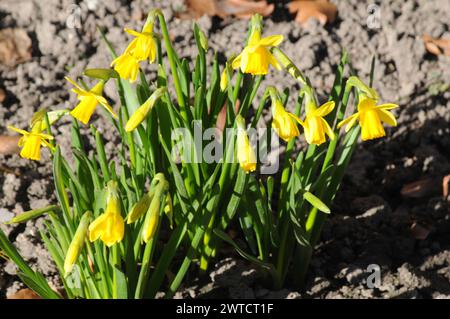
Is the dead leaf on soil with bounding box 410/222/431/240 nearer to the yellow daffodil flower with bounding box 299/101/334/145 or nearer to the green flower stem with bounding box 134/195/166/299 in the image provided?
the yellow daffodil flower with bounding box 299/101/334/145

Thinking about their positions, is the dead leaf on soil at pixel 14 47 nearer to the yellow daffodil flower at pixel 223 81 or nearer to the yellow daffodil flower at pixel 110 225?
the yellow daffodil flower at pixel 223 81

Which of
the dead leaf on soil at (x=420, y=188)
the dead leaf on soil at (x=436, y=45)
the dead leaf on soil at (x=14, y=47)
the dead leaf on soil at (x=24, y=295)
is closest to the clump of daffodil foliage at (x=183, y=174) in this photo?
the dead leaf on soil at (x=24, y=295)

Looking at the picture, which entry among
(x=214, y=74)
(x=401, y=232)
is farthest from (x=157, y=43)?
(x=401, y=232)

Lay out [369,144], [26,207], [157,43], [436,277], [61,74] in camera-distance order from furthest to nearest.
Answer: [61,74] → [369,144] → [26,207] → [436,277] → [157,43]

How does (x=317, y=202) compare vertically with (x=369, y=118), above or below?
below

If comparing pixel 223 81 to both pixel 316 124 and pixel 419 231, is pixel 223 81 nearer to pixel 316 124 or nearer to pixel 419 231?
pixel 316 124

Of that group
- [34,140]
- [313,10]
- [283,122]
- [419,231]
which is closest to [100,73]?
[34,140]

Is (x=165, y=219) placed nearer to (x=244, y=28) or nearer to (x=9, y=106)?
(x=9, y=106)
